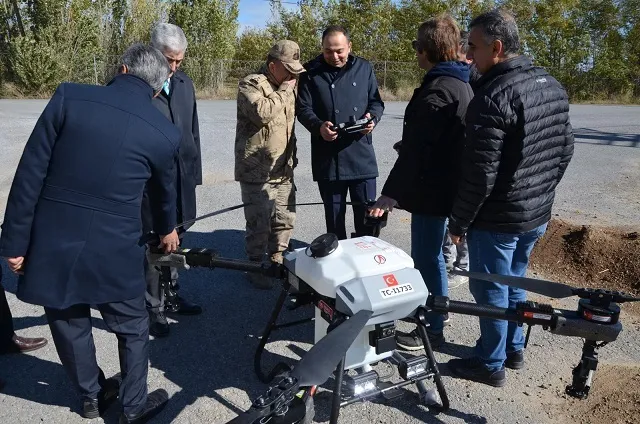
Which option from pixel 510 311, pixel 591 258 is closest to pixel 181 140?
pixel 510 311

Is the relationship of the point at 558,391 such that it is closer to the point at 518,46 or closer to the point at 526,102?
the point at 526,102

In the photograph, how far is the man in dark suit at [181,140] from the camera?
327 cm

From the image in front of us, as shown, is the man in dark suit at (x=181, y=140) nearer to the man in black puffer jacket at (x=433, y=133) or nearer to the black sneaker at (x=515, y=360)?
the man in black puffer jacket at (x=433, y=133)

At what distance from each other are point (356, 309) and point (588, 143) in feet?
35.8

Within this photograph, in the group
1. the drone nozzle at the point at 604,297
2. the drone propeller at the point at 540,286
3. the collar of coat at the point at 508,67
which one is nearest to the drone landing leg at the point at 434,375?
the drone propeller at the point at 540,286

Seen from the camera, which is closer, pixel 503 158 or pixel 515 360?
pixel 503 158

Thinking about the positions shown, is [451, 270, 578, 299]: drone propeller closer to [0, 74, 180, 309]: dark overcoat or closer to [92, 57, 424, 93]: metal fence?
[0, 74, 180, 309]: dark overcoat

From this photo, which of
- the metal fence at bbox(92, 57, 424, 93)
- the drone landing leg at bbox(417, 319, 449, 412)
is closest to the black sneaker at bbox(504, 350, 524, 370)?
the drone landing leg at bbox(417, 319, 449, 412)

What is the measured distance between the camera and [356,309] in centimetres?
214

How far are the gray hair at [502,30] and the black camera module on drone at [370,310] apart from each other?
1.11 meters

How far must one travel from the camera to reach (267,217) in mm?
4137

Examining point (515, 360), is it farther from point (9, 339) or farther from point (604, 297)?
point (9, 339)

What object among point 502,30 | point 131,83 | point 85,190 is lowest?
point 85,190

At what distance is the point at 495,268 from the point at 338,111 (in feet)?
5.44
